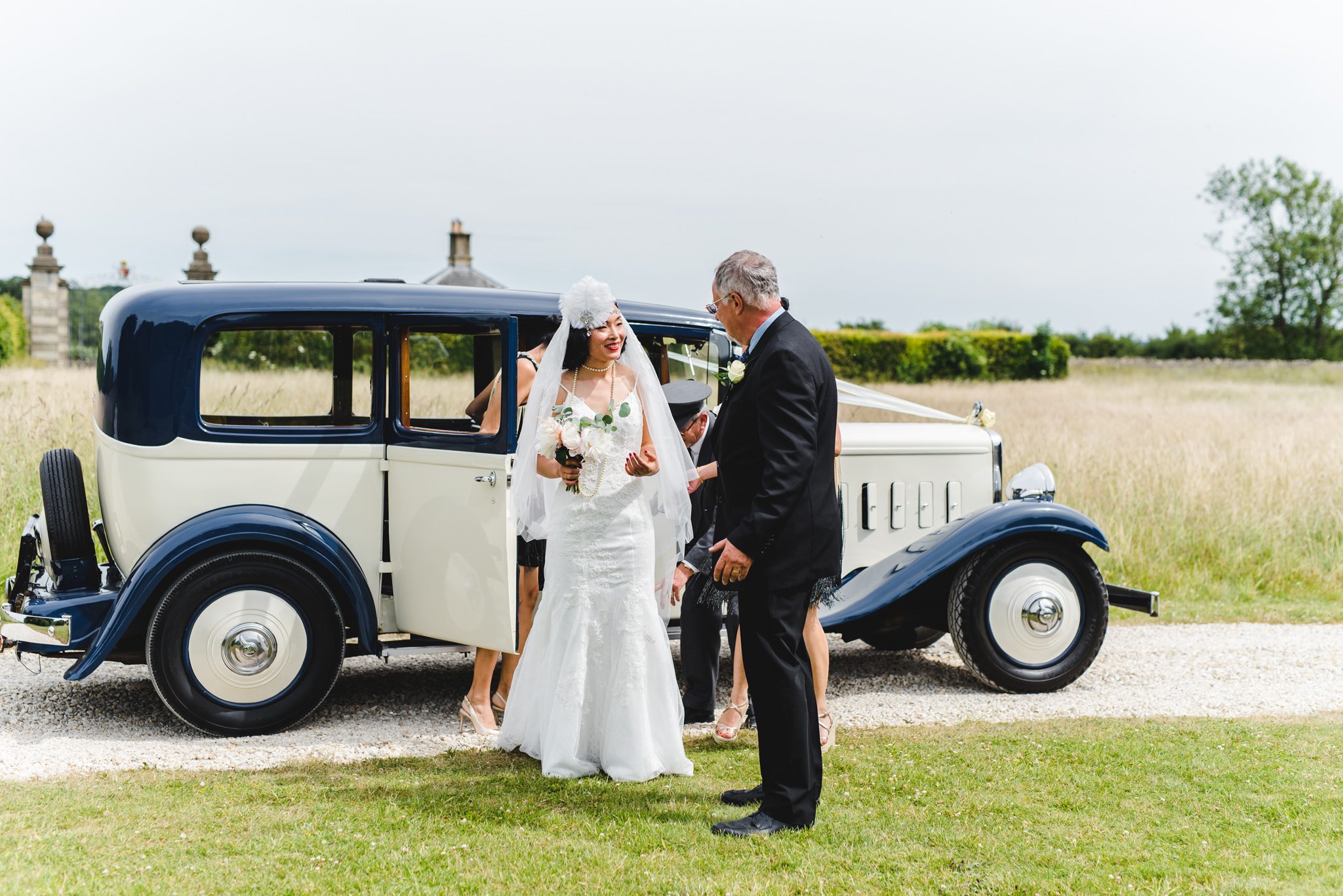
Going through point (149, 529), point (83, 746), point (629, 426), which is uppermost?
point (629, 426)

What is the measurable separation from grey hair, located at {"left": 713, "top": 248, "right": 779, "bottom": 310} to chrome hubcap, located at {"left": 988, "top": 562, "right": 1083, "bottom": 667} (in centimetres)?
288

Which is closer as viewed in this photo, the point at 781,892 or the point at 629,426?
the point at 781,892

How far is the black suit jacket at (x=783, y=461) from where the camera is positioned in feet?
12.4

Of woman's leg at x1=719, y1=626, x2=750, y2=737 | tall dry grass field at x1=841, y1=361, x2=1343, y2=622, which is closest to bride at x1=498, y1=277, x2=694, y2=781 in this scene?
woman's leg at x1=719, y1=626, x2=750, y2=737

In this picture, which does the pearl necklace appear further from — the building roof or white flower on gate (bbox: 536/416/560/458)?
the building roof

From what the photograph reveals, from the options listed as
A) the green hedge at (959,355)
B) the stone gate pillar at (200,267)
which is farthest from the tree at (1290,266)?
the stone gate pillar at (200,267)

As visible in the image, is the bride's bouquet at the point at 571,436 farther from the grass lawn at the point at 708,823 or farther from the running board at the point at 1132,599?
the running board at the point at 1132,599

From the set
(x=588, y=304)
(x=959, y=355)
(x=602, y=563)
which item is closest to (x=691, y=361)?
(x=588, y=304)

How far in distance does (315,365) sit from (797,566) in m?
3.49

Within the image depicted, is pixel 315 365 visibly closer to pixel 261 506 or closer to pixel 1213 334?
pixel 261 506

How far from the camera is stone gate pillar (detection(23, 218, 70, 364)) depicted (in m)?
28.3

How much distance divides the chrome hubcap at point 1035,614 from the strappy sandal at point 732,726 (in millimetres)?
1562

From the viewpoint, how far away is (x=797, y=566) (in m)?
3.92

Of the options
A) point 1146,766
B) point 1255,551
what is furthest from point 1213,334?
point 1146,766
